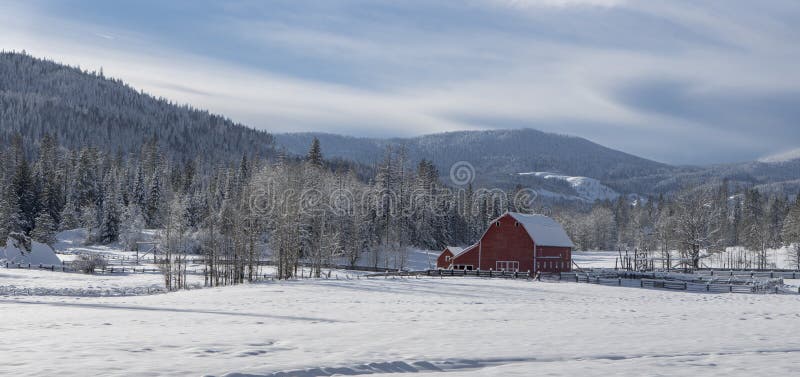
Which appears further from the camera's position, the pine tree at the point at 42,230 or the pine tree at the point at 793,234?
the pine tree at the point at 793,234

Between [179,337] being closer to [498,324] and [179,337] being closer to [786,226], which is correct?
[498,324]

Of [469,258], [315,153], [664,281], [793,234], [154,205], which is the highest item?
[315,153]

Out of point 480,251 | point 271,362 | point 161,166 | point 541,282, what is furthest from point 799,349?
point 161,166

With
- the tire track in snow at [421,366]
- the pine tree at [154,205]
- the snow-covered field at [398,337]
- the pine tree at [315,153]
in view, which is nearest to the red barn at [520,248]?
the snow-covered field at [398,337]

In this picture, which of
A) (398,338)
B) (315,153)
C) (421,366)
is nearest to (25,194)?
(315,153)

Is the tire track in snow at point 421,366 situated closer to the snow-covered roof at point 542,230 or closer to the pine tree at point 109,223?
the snow-covered roof at point 542,230

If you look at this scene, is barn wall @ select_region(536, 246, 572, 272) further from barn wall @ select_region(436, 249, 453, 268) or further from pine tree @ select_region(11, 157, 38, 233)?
pine tree @ select_region(11, 157, 38, 233)

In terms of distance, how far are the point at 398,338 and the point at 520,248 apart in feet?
156

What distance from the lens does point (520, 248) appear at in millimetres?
63438

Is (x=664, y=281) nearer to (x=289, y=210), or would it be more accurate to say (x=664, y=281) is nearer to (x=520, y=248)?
(x=520, y=248)

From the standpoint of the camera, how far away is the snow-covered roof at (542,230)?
6328cm

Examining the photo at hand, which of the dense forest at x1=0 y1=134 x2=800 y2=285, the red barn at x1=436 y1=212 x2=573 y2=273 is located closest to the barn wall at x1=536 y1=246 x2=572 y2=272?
the red barn at x1=436 y1=212 x2=573 y2=273

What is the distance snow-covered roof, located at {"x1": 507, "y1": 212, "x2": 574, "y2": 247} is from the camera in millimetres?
63281

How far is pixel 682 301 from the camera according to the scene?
37.8 metres
